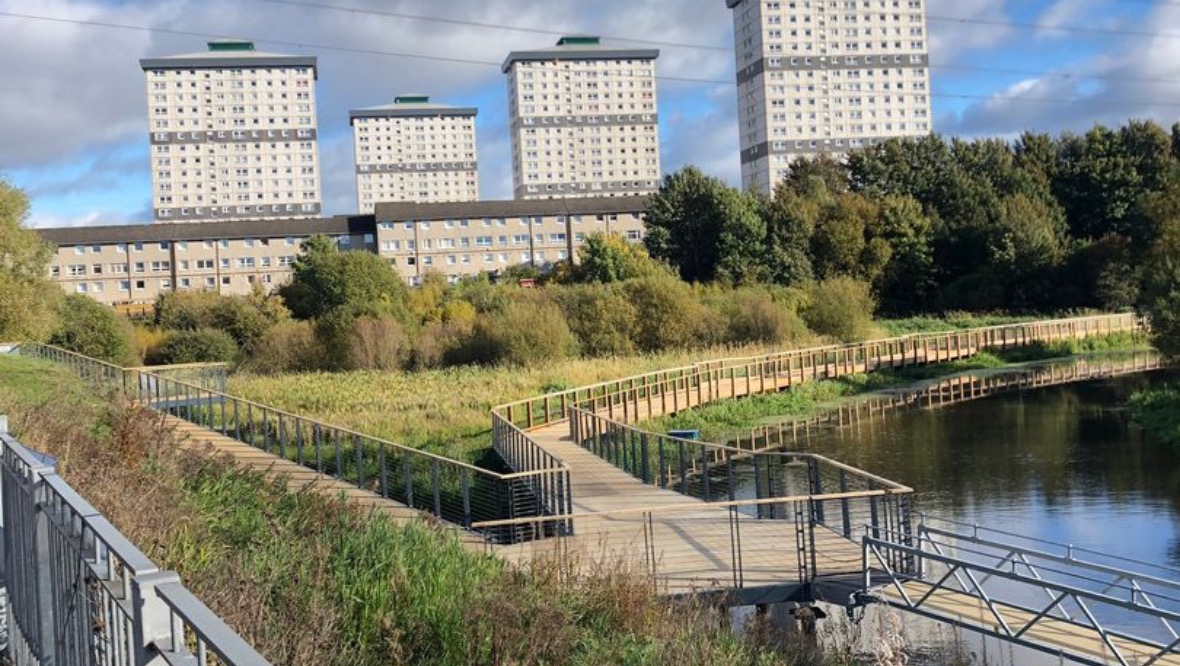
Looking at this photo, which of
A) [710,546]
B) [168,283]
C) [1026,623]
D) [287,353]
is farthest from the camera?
[168,283]

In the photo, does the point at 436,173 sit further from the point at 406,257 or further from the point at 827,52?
the point at 406,257

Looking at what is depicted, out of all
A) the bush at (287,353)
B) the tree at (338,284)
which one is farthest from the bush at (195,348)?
the bush at (287,353)

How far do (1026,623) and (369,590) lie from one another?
6183 millimetres

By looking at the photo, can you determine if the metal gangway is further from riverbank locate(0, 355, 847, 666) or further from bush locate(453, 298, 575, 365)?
bush locate(453, 298, 575, 365)

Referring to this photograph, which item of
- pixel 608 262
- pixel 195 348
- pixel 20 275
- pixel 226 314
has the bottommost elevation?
pixel 195 348

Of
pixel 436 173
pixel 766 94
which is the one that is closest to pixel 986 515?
pixel 766 94

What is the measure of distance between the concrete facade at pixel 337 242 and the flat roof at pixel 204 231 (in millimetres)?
65

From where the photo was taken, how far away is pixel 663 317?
40.1m

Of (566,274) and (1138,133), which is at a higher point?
(1138,133)

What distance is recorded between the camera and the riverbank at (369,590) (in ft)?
19.3

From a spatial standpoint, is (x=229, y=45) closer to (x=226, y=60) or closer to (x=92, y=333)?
(x=226, y=60)

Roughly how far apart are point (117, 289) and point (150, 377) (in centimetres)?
5544

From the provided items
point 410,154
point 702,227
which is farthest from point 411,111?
point 702,227

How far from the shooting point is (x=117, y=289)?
74.9 meters
